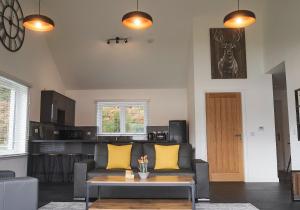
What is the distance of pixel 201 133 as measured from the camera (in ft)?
21.3

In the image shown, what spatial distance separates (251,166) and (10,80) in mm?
5254

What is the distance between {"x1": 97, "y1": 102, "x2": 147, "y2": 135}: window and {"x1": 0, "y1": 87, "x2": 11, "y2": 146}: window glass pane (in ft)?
12.2

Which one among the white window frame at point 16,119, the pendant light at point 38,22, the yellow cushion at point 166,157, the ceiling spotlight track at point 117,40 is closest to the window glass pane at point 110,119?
the ceiling spotlight track at point 117,40

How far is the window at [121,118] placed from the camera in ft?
30.1

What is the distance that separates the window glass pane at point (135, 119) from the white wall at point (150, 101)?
1.00 feet

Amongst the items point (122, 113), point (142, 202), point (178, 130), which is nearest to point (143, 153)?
point (142, 202)

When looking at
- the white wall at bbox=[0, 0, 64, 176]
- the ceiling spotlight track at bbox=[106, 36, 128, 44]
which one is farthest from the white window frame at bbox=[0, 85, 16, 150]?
the ceiling spotlight track at bbox=[106, 36, 128, 44]

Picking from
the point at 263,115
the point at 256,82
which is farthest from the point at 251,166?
the point at 256,82

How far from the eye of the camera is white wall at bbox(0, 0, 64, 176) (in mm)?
5328

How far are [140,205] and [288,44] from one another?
161 inches

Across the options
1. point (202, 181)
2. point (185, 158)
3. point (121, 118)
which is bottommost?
point (202, 181)

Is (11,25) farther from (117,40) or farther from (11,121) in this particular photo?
(117,40)

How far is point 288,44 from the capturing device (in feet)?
18.0

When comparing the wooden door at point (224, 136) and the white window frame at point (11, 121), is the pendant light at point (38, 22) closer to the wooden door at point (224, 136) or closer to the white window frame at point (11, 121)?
the white window frame at point (11, 121)
